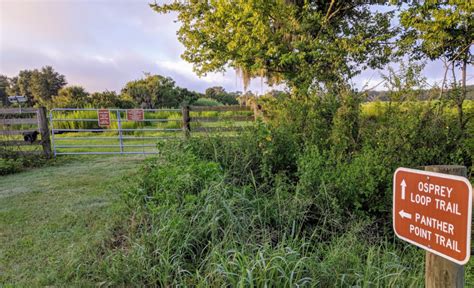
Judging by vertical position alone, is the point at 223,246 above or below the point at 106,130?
below

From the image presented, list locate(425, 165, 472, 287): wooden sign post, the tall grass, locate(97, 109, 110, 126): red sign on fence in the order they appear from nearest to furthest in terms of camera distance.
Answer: locate(425, 165, 472, 287): wooden sign post → the tall grass → locate(97, 109, 110, 126): red sign on fence

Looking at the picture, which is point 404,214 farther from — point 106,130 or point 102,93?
point 102,93

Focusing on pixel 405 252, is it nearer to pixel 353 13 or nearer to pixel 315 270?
pixel 315 270

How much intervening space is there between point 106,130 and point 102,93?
14.1m

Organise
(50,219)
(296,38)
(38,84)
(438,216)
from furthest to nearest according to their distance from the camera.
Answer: (38,84), (296,38), (50,219), (438,216)

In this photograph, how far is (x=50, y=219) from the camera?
11.1 ft

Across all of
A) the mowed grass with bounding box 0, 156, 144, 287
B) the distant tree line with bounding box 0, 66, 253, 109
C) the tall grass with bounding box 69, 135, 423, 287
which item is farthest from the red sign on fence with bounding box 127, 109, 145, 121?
the tall grass with bounding box 69, 135, 423, 287

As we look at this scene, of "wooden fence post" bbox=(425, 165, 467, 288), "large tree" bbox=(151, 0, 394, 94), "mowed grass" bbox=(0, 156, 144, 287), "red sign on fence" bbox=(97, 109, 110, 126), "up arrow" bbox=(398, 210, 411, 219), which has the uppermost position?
"large tree" bbox=(151, 0, 394, 94)

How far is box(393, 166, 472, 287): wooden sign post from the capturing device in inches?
37.2

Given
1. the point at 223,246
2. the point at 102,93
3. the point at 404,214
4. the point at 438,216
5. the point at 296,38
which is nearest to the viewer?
the point at 438,216

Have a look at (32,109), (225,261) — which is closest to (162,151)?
(225,261)

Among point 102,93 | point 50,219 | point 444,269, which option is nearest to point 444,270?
point 444,269

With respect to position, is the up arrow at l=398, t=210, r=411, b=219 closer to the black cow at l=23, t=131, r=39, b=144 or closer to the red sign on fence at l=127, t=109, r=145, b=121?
the red sign on fence at l=127, t=109, r=145, b=121

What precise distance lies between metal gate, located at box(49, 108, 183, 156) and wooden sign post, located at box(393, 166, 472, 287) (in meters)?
5.50
